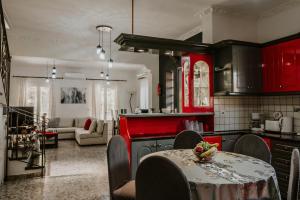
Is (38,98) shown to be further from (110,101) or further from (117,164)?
(117,164)

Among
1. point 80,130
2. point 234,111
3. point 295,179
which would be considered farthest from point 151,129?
point 80,130

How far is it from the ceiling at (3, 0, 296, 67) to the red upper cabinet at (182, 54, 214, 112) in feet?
3.13

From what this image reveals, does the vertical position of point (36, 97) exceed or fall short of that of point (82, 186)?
it exceeds it

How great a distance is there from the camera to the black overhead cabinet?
378 cm

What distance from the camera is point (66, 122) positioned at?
920cm

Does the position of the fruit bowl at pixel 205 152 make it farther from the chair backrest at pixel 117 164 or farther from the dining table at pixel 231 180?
the chair backrest at pixel 117 164

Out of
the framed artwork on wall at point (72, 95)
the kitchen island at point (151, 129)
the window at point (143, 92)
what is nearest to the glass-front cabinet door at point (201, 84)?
the kitchen island at point (151, 129)

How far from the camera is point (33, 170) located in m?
4.37

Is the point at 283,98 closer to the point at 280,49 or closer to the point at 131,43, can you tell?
Result: the point at 280,49

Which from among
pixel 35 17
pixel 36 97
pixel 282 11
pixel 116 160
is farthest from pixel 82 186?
pixel 36 97

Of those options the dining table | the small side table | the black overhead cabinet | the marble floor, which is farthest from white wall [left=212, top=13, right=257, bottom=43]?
the small side table

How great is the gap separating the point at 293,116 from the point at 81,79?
26.4 feet

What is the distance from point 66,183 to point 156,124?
1.82m

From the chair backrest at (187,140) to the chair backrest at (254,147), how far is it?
495 millimetres
